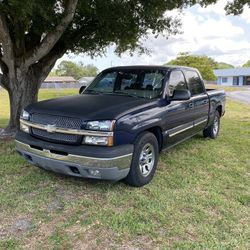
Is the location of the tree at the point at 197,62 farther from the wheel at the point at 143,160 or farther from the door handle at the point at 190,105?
the wheel at the point at 143,160

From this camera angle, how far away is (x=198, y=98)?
6285 millimetres

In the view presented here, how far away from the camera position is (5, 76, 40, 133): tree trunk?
746 centimetres

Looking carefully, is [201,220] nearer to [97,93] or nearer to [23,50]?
[97,93]

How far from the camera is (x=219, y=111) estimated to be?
7902mm

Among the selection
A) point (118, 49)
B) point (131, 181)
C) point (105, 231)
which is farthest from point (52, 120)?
point (118, 49)

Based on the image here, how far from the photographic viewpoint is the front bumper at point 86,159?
3.78 m

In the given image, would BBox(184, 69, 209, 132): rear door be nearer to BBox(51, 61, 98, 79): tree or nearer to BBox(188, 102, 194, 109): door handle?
BBox(188, 102, 194, 109): door handle

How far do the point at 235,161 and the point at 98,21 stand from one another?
4581mm

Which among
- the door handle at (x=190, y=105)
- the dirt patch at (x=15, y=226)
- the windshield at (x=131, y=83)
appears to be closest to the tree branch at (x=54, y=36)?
the windshield at (x=131, y=83)

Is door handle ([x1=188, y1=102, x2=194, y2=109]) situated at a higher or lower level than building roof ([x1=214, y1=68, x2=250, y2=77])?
lower

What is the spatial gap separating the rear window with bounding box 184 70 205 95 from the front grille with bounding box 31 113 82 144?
10.0 ft

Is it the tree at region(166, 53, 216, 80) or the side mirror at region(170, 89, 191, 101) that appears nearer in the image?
the side mirror at region(170, 89, 191, 101)

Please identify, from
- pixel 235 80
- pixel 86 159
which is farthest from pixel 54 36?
pixel 235 80

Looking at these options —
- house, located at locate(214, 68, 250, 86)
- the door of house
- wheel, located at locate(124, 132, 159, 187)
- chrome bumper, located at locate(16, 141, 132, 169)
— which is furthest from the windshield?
the door of house
